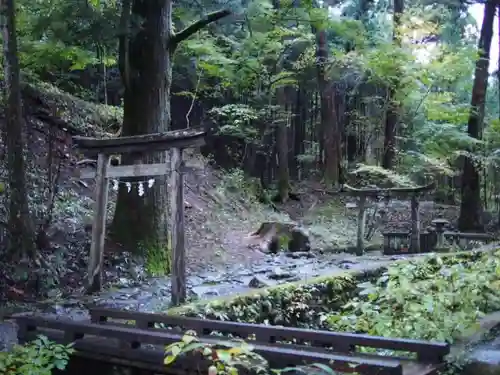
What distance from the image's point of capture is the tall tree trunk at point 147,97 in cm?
954

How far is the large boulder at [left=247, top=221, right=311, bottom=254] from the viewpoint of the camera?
1327 cm

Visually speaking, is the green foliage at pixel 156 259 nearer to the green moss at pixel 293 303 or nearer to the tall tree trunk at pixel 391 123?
the green moss at pixel 293 303

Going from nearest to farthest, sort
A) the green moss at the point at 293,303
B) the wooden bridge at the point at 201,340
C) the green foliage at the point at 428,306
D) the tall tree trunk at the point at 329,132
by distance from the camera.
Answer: the wooden bridge at the point at 201,340 < the green foliage at the point at 428,306 < the green moss at the point at 293,303 < the tall tree trunk at the point at 329,132

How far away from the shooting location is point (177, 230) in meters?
7.34

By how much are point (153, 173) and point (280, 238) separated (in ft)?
20.8

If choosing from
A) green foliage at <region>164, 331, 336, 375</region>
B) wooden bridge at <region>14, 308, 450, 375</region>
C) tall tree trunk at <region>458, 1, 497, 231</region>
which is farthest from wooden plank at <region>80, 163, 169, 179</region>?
tall tree trunk at <region>458, 1, 497, 231</region>

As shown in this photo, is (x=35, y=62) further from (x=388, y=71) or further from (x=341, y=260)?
(x=388, y=71)

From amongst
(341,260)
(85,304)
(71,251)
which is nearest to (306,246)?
(341,260)

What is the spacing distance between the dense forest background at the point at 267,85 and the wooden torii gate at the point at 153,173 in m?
1.00

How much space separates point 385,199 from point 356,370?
1007 cm

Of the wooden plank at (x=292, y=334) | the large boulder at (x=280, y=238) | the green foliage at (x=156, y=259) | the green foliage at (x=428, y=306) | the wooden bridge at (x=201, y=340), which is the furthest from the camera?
the large boulder at (x=280, y=238)

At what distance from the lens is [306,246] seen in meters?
13.5

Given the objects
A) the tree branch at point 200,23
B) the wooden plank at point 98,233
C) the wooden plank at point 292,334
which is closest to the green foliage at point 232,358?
the wooden plank at point 292,334

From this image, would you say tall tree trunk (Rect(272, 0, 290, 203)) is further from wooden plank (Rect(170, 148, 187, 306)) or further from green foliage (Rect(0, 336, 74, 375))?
green foliage (Rect(0, 336, 74, 375))
